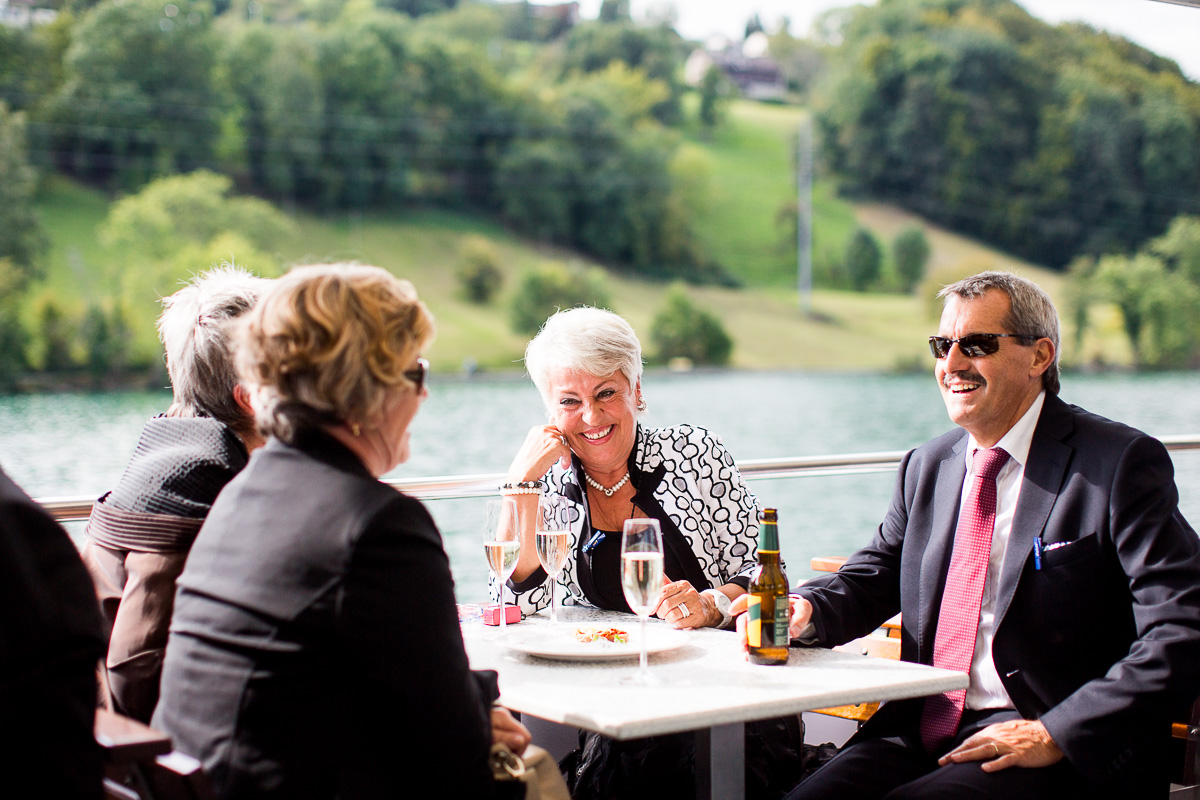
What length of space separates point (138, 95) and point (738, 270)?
25596 mm

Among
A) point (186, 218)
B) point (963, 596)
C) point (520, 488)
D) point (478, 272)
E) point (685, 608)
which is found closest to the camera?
point (963, 596)

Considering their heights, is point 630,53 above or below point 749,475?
above

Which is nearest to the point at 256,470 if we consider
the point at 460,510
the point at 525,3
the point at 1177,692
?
the point at 1177,692

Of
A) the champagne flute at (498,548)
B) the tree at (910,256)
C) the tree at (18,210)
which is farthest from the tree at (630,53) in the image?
the champagne flute at (498,548)

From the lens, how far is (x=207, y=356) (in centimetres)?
211

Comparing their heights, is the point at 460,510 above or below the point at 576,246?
below

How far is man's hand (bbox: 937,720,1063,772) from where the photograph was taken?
1.98 m

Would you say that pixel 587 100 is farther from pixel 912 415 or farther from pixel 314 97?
pixel 912 415

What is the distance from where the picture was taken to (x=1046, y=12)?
49.9 meters

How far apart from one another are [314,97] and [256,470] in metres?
47.0

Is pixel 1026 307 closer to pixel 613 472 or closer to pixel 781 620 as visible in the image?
pixel 781 620

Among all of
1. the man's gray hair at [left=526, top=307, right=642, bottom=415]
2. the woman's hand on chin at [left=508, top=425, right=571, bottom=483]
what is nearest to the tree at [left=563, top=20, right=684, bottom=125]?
the man's gray hair at [left=526, top=307, right=642, bottom=415]

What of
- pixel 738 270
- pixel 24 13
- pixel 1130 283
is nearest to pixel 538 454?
pixel 24 13

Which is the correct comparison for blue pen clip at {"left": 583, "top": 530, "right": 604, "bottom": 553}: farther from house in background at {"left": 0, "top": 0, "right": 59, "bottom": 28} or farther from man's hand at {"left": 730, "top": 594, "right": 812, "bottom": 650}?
house in background at {"left": 0, "top": 0, "right": 59, "bottom": 28}
